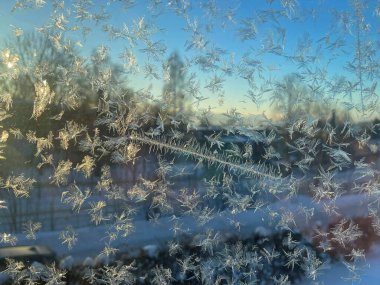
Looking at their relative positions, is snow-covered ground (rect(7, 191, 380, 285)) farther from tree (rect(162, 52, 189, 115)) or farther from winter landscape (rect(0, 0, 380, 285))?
tree (rect(162, 52, 189, 115))

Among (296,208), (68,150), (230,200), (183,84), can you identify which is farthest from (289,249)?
(68,150)

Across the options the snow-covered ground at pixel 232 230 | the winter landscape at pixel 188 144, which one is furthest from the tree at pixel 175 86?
the snow-covered ground at pixel 232 230

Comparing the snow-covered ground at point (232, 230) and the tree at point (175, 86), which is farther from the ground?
the tree at point (175, 86)

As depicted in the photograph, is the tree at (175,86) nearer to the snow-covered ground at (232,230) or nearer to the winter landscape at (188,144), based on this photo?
the winter landscape at (188,144)

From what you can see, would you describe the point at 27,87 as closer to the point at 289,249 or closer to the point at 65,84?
the point at 65,84

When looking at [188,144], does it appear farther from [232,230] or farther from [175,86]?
[232,230]

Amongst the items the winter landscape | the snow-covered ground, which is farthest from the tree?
the snow-covered ground

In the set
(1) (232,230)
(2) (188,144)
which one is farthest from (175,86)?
(1) (232,230)

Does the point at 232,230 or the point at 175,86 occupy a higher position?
the point at 175,86

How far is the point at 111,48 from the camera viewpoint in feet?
3.59

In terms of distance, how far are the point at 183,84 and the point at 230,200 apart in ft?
1.05

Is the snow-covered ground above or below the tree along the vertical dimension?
below

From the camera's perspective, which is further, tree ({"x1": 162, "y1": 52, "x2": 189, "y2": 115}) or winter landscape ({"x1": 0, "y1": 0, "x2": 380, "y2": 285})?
tree ({"x1": 162, "y1": 52, "x2": 189, "y2": 115})

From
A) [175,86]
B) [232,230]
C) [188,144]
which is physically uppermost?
[175,86]
